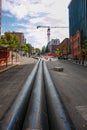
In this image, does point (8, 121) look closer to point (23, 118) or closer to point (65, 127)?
point (23, 118)

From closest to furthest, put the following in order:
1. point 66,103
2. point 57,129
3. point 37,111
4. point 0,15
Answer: point 57,129 < point 37,111 < point 66,103 < point 0,15

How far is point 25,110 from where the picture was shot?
9250 mm

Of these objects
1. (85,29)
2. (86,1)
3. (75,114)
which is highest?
(86,1)

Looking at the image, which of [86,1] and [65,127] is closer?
[65,127]

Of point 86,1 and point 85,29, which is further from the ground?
point 86,1

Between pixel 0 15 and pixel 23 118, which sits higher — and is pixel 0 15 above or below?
above

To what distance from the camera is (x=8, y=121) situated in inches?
298

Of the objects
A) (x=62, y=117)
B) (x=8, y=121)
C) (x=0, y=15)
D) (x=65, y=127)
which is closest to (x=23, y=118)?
(x=8, y=121)

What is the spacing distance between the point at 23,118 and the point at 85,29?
9258 cm

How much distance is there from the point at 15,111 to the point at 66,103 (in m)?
3.00

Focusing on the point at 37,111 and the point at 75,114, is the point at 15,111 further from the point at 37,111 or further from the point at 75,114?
the point at 75,114

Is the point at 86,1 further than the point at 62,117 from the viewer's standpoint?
Yes

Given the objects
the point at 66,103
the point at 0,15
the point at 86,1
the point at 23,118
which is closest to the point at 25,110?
the point at 23,118

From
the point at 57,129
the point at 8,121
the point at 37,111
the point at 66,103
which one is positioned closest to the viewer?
the point at 57,129
